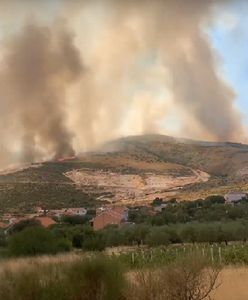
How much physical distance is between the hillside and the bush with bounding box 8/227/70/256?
6395cm

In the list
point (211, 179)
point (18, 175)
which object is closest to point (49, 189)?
point (18, 175)

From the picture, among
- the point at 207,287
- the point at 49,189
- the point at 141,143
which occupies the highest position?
the point at 141,143

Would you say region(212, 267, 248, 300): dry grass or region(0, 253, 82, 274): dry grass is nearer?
region(0, 253, 82, 274): dry grass

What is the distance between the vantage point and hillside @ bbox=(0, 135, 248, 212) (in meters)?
113

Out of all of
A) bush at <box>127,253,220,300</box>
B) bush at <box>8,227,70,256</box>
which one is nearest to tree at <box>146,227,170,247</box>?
bush at <box>8,227,70,256</box>

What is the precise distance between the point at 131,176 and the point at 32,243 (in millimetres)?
112364

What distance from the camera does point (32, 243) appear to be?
34.4 m

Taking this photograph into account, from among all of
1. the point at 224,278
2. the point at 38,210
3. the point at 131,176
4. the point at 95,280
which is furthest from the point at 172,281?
the point at 131,176

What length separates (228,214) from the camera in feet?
208

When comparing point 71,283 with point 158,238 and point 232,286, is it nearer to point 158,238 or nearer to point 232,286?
point 232,286

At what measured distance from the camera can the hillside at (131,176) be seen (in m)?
113

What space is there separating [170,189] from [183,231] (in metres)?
82.0

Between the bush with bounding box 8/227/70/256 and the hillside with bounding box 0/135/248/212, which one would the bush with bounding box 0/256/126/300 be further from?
the hillside with bounding box 0/135/248/212

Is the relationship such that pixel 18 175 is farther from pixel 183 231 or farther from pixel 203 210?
pixel 183 231
